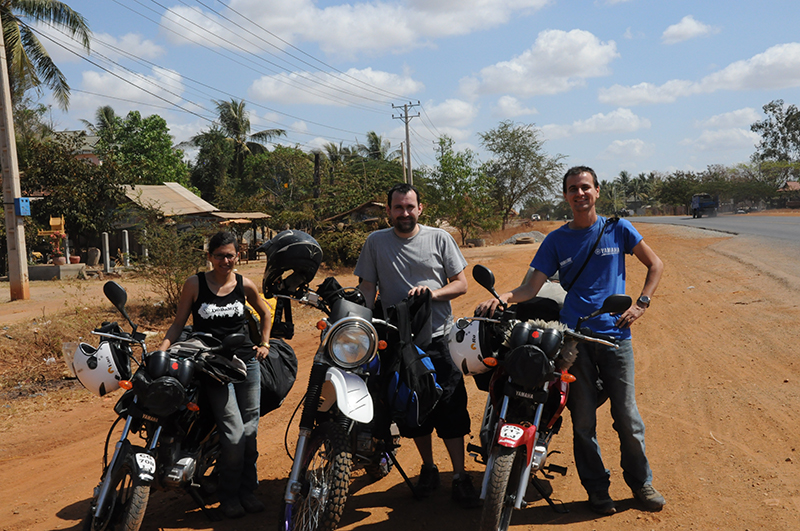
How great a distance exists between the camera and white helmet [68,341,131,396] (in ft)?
11.3

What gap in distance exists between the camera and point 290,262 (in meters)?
3.63

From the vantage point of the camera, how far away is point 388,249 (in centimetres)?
413

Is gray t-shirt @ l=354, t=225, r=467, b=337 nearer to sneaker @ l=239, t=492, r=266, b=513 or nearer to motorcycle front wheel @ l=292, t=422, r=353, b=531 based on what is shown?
motorcycle front wheel @ l=292, t=422, r=353, b=531

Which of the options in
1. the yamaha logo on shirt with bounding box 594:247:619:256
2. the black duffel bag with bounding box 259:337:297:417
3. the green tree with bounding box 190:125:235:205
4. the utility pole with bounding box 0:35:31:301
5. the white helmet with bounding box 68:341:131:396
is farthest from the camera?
the green tree with bounding box 190:125:235:205

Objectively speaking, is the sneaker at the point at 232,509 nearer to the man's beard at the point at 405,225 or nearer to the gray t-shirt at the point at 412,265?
the gray t-shirt at the point at 412,265

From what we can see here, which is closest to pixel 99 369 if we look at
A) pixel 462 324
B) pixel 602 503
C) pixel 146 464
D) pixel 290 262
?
pixel 146 464

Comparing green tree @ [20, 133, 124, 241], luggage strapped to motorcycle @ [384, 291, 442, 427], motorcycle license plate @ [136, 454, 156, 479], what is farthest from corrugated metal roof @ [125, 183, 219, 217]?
luggage strapped to motorcycle @ [384, 291, 442, 427]

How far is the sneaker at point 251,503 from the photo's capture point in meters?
3.96

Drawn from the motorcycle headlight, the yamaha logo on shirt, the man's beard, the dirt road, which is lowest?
the dirt road

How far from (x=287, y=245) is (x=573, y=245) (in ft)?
5.80

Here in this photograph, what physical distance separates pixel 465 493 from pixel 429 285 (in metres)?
1.30

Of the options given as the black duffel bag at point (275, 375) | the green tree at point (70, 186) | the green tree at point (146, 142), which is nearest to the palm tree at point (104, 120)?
the green tree at point (146, 142)

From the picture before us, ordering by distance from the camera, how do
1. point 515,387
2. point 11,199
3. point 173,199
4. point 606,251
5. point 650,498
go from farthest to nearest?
point 173,199
point 11,199
point 606,251
point 650,498
point 515,387

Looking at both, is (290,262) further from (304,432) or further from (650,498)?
(650,498)
